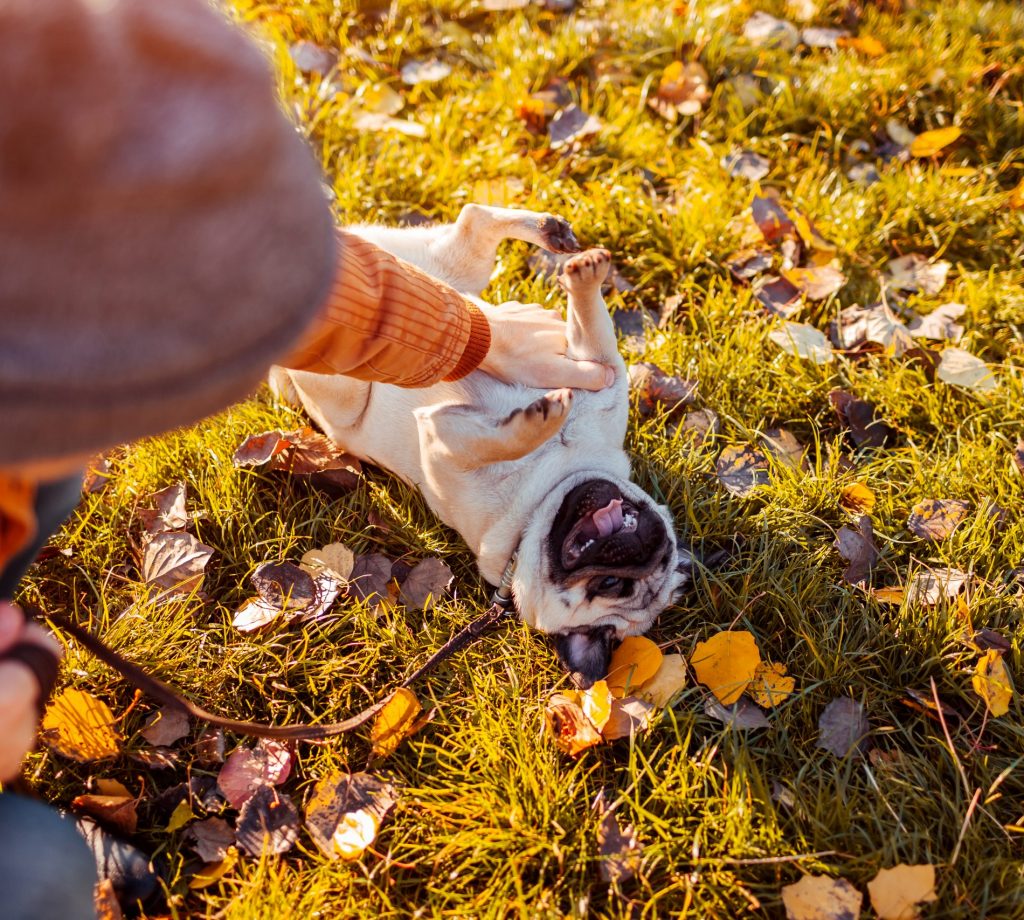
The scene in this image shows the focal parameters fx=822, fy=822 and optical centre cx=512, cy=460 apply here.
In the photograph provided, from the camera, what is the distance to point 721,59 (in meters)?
3.95

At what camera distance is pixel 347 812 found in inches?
86.8

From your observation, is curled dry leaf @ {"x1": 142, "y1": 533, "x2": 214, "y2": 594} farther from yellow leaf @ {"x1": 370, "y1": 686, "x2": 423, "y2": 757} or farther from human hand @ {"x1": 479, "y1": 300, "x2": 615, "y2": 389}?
human hand @ {"x1": 479, "y1": 300, "x2": 615, "y2": 389}

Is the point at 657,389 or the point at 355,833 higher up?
the point at 657,389

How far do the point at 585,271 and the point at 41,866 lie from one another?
6.86 ft

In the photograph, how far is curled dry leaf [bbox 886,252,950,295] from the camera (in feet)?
10.9

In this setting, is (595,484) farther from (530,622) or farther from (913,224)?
(913,224)

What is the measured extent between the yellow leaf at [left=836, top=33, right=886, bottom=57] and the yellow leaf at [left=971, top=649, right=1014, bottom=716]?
304 cm

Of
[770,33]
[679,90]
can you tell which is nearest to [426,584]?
[679,90]

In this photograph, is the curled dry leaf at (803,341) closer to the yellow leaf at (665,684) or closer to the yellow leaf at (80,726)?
the yellow leaf at (665,684)

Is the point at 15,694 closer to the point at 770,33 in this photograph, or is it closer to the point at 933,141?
the point at 933,141

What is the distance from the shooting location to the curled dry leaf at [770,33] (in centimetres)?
408

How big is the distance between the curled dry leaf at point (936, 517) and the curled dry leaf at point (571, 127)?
215 centimetres

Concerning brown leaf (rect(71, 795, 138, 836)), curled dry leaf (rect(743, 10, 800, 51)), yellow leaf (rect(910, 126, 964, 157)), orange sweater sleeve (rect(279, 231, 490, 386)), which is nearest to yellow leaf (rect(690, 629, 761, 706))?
orange sweater sleeve (rect(279, 231, 490, 386))

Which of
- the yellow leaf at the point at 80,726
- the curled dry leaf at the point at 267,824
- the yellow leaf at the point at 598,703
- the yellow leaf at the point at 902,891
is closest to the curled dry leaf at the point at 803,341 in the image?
the yellow leaf at the point at 598,703
